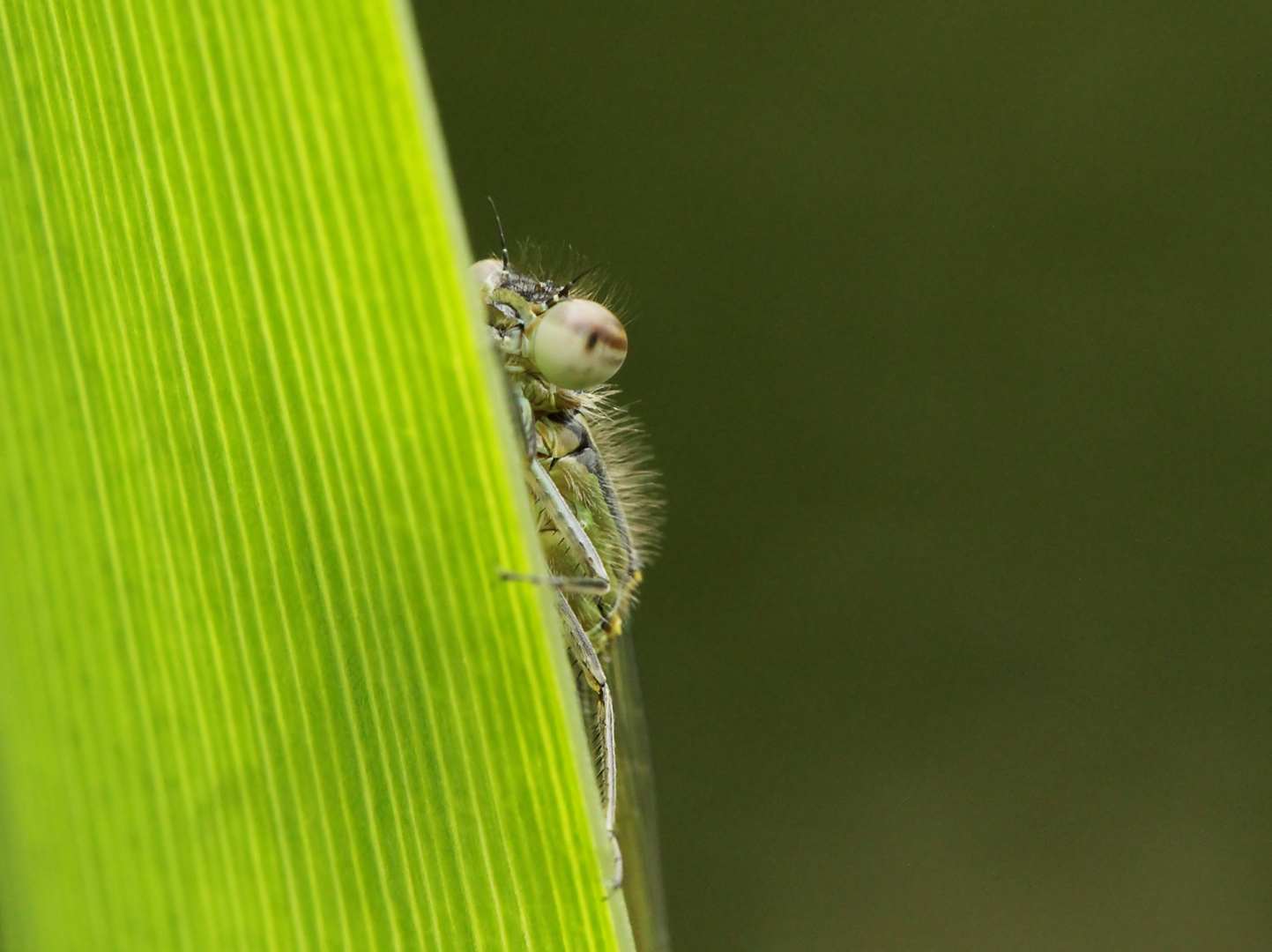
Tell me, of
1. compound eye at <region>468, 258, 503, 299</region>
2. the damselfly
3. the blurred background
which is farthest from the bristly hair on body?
the blurred background

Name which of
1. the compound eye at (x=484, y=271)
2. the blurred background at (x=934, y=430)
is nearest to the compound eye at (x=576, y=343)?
the compound eye at (x=484, y=271)

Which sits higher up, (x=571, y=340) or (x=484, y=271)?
(x=484, y=271)

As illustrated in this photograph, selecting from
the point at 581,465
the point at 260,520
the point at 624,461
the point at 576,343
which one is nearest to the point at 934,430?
the point at 624,461

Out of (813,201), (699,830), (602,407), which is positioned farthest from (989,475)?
(602,407)

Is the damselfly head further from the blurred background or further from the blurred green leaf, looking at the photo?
the blurred background

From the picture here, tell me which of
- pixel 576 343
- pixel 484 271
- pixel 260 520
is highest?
pixel 484 271

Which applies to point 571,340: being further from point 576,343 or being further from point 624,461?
point 624,461

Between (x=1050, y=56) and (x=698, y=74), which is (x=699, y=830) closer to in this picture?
(x=698, y=74)

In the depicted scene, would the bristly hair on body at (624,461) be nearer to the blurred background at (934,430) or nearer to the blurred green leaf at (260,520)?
the blurred green leaf at (260,520)
